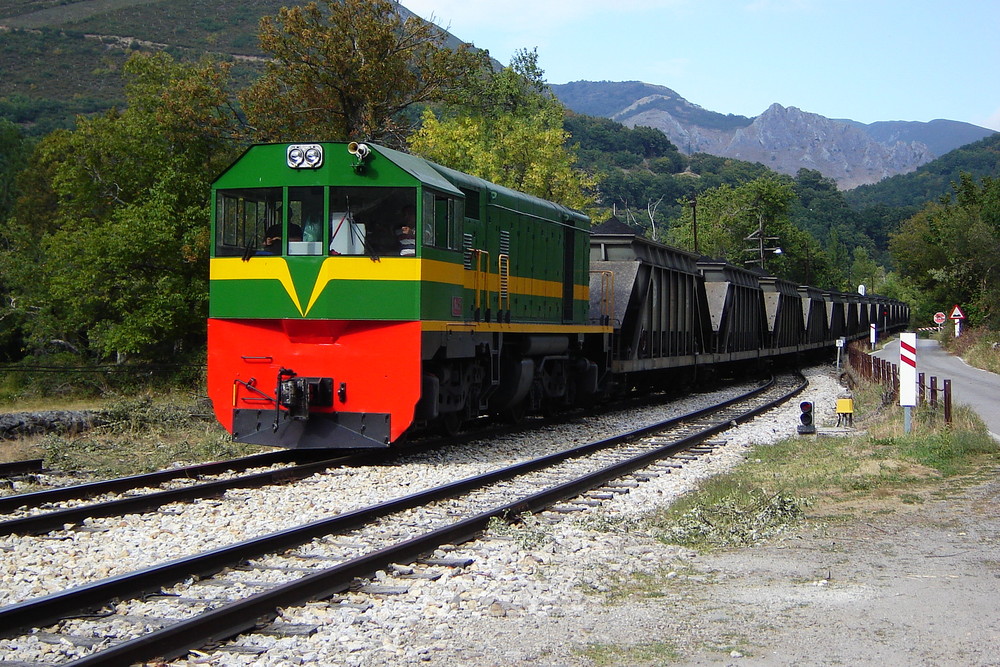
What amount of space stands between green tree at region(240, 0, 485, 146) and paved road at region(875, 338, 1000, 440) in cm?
1794

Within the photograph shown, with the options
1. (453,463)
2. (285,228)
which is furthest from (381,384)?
(285,228)

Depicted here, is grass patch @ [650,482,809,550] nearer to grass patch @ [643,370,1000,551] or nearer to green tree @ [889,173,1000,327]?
grass patch @ [643,370,1000,551]

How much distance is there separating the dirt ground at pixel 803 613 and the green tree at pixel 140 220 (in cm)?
2766

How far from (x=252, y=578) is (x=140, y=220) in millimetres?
31630

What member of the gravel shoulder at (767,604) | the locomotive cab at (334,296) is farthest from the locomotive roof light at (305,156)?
the gravel shoulder at (767,604)

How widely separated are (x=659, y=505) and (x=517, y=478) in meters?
1.94

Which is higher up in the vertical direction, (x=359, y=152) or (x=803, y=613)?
(x=359, y=152)

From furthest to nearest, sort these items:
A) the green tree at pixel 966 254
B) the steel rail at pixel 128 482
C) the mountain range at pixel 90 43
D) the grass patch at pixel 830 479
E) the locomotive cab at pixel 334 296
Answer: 1. the mountain range at pixel 90 43
2. the green tree at pixel 966 254
3. the locomotive cab at pixel 334 296
4. the steel rail at pixel 128 482
5. the grass patch at pixel 830 479

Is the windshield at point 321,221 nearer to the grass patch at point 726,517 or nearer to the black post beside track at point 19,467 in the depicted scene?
the black post beside track at point 19,467

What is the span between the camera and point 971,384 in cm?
2797

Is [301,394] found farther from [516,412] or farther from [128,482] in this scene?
[516,412]

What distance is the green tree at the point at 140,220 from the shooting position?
110 feet

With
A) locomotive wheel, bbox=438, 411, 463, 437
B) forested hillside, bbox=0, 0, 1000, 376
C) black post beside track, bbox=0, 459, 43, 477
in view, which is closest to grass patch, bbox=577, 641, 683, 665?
black post beside track, bbox=0, 459, 43, 477

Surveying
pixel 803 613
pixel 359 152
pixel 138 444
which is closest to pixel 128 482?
pixel 138 444
